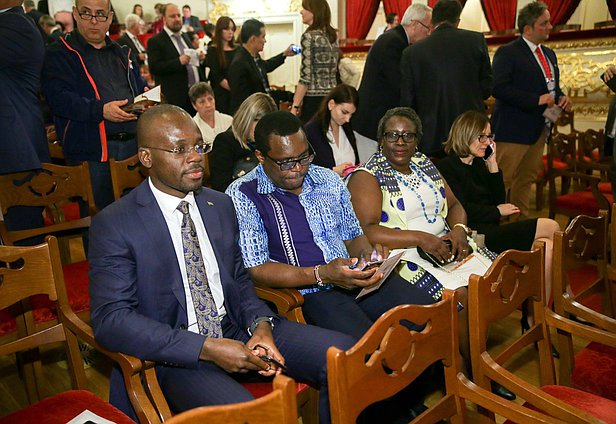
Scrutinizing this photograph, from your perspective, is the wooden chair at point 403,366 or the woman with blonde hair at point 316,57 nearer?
the wooden chair at point 403,366

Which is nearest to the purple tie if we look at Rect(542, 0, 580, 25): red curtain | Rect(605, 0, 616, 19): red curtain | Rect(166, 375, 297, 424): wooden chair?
Rect(166, 375, 297, 424): wooden chair

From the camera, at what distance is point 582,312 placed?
1819 mm

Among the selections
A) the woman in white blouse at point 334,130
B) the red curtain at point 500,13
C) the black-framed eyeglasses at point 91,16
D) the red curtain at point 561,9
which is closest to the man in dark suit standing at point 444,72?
the woman in white blouse at point 334,130

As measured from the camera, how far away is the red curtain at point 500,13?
314 inches

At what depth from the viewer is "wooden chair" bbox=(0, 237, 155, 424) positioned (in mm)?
1489

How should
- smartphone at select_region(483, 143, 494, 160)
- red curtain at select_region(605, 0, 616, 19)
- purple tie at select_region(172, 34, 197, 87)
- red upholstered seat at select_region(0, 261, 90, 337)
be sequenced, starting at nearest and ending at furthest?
red upholstered seat at select_region(0, 261, 90, 337), smartphone at select_region(483, 143, 494, 160), purple tie at select_region(172, 34, 197, 87), red curtain at select_region(605, 0, 616, 19)

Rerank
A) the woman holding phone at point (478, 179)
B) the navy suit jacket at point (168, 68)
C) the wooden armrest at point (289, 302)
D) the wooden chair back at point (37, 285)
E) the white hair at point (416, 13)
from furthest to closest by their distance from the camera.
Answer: the navy suit jacket at point (168, 68) → the white hair at point (416, 13) → the woman holding phone at point (478, 179) → the wooden armrest at point (289, 302) → the wooden chair back at point (37, 285)

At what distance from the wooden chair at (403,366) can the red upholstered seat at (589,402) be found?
21 cm

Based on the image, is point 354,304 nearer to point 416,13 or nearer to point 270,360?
point 270,360

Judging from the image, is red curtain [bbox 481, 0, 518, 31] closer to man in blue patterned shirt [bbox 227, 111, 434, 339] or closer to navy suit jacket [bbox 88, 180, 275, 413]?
man in blue patterned shirt [bbox 227, 111, 434, 339]

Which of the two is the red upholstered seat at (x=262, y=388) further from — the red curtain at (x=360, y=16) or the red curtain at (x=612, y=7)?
the red curtain at (x=360, y=16)

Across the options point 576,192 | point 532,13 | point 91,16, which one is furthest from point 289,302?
point 576,192

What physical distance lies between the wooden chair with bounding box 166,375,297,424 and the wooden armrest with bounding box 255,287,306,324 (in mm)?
867

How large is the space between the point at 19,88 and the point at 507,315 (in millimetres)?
2320
